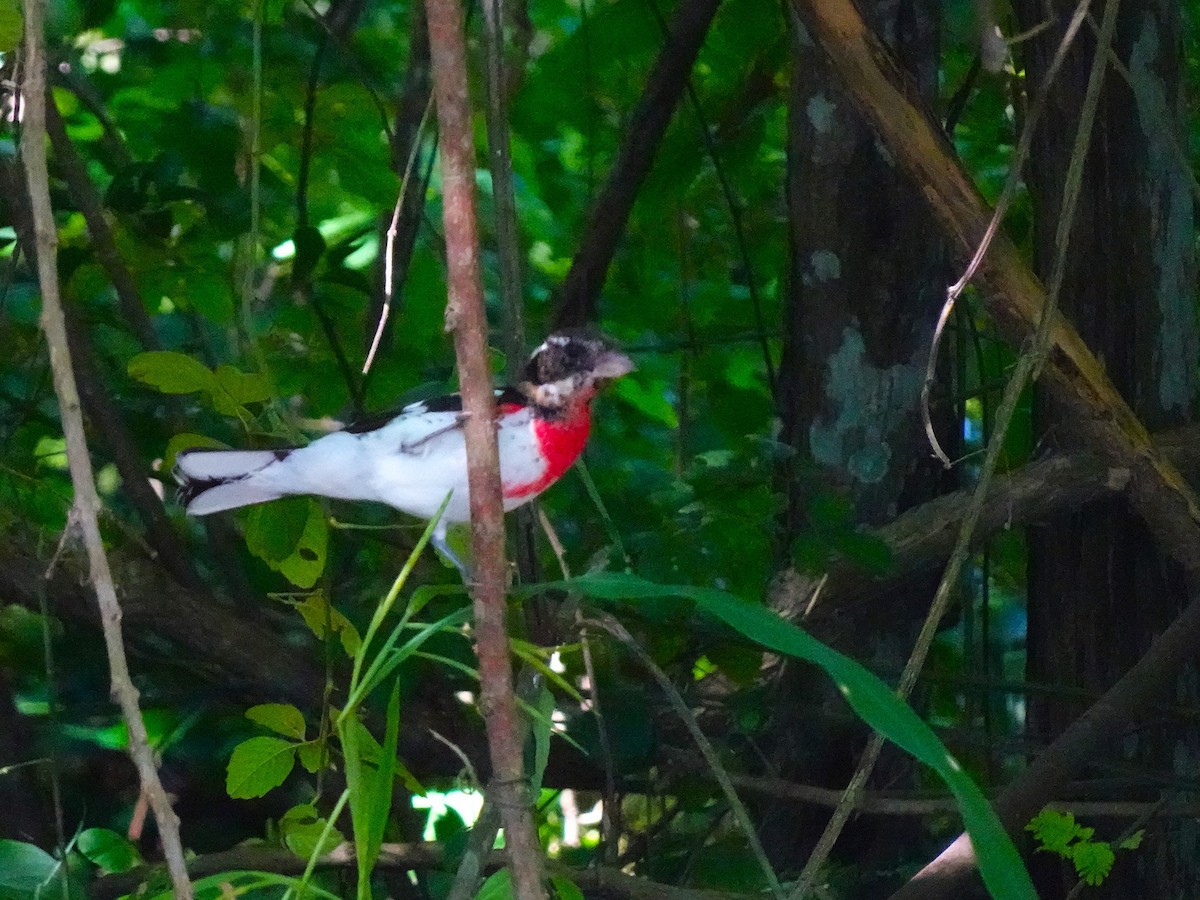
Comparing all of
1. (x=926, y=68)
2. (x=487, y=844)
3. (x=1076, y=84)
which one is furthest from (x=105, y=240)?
(x=1076, y=84)

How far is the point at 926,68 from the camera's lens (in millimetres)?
2061

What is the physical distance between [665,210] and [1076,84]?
945 mm

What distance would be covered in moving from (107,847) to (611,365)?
826mm

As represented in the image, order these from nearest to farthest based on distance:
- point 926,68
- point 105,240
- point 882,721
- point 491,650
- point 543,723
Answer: point 882,721 < point 491,650 < point 543,723 < point 105,240 < point 926,68

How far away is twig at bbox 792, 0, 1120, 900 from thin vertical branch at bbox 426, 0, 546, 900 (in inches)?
9.7

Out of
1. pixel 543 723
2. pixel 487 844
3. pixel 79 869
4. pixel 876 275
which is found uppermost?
pixel 876 275

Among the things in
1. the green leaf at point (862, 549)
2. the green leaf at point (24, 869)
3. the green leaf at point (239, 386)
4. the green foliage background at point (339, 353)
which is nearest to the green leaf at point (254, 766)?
the green foliage background at point (339, 353)

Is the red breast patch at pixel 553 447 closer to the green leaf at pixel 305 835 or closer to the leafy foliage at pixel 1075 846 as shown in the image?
the green leaf at pixel 305 835

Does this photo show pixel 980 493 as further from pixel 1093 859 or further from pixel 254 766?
pixel 254 766

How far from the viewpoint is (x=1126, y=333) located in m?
1.97

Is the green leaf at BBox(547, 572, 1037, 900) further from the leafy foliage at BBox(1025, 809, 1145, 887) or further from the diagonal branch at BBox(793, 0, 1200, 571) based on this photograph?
the leafy foliage at BBox(1025, 809, 1145, 887)

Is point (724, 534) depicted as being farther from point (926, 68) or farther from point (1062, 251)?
point (926, 68)

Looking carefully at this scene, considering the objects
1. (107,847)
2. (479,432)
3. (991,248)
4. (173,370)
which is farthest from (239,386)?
(991,248)

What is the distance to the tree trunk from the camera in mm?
1902
